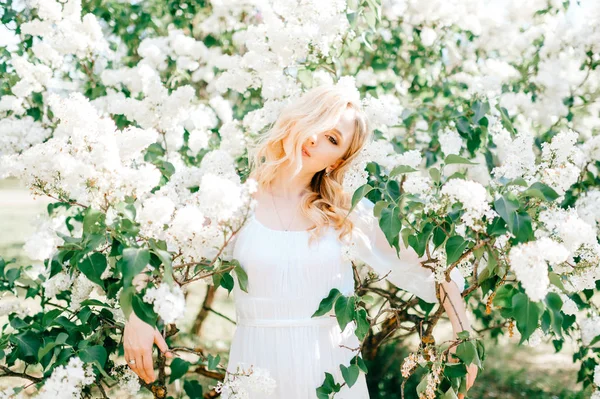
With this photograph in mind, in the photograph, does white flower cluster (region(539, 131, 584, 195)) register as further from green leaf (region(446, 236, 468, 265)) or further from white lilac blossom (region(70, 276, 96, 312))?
white lilac blossom (region(70, 276, 96, 312))

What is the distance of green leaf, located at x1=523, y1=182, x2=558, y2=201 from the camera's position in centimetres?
159

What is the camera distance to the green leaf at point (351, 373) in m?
1.92

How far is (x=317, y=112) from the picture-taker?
2113 millimetres

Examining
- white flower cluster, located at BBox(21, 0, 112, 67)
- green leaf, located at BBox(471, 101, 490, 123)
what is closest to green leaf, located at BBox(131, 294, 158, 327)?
green leaf, located at BBox(471, 101, 490, 123)

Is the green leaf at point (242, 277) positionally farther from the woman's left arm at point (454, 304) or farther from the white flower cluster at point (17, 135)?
the white flower cluster at point (17, 135)

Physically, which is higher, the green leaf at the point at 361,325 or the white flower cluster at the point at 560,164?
the white flower cluster at the point at 560,164

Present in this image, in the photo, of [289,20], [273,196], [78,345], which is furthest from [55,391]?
[289,20]

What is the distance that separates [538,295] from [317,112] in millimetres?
1006

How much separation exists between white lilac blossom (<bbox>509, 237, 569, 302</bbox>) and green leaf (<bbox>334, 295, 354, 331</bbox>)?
59cm

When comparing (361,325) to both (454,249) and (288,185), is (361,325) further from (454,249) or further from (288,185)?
(288,185)

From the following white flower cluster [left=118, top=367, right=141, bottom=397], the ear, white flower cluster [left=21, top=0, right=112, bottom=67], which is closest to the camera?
white flower cluster [left=118, top=367, right=141, bottom=397]

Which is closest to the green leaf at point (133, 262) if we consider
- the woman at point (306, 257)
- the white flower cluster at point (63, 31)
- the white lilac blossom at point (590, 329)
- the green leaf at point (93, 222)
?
the green leaf at point (93, 222)

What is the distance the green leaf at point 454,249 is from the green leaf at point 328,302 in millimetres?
412

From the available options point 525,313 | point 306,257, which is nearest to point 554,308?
point 525,313
